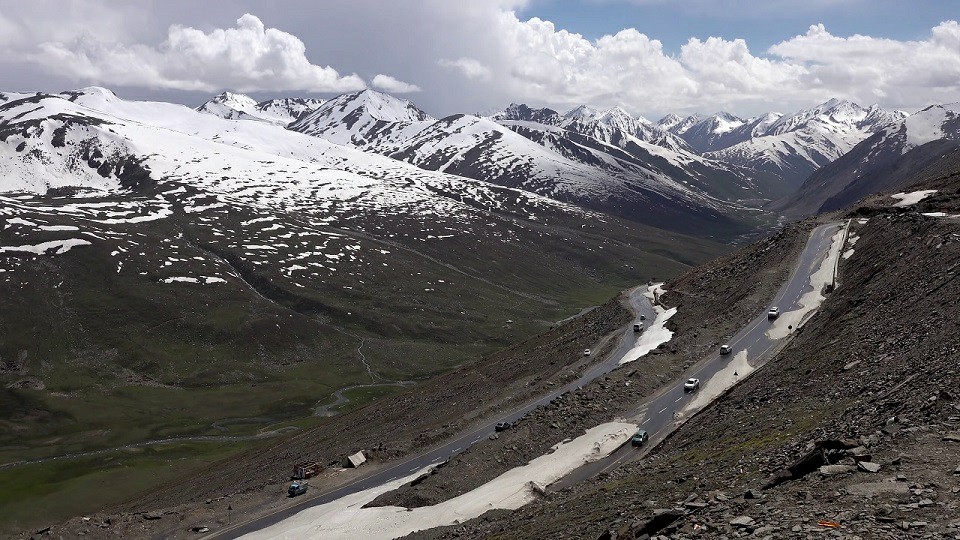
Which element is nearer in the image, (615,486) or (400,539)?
(615,486)

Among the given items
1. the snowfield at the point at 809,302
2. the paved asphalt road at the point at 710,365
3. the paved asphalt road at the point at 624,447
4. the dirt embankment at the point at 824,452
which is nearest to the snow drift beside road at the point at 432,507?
the paved asphalt road at the point at 624,447

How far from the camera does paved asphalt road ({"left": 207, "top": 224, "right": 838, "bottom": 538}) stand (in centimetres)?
6009

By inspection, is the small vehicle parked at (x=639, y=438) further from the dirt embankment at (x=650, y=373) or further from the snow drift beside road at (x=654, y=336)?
the snow drift beside road at (x=654, y=336)

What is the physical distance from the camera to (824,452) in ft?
95.5

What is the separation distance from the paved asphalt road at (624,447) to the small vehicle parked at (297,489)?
0.95 meters

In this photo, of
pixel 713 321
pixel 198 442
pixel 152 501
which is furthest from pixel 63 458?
pixel 713 321

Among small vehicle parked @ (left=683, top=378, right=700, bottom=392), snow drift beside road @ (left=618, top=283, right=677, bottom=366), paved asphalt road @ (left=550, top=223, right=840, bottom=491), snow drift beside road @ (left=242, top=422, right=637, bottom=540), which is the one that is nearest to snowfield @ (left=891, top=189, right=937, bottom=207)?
paved asphalt road @ (left=550, top=223, right=840, bottom=491)

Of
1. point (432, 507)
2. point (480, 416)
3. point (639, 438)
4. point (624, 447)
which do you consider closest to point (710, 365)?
point (639, 438)

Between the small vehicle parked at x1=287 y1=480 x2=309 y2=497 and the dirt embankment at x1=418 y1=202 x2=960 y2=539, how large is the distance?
20.8 metres

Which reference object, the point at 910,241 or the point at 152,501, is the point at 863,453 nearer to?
the point at 910,241

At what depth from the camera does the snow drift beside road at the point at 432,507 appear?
52.9 metres

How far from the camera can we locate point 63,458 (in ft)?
446

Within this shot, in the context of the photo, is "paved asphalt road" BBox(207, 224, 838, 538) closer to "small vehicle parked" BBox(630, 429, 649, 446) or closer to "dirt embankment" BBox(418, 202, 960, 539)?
"small vehicle parked" BBox(630, 429, 649, 446)

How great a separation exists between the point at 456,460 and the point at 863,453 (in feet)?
132
